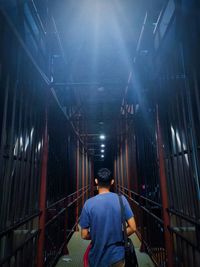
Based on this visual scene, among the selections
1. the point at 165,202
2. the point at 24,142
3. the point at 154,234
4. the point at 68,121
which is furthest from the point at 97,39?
the point at 154,234

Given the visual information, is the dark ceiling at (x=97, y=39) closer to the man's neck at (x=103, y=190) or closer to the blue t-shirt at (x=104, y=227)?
the man's neck at (x=103, y=190)

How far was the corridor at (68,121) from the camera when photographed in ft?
7.27

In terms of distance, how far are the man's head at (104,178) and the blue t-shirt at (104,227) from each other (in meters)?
0.19

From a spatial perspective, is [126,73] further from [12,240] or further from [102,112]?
[12,240]

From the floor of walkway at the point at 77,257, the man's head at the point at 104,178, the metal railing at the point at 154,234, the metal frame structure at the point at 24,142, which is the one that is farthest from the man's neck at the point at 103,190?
the floor of walkway at the point at 77,257

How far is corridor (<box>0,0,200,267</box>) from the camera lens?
221 cm

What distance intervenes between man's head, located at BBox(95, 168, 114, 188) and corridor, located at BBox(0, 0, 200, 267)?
35 centimetres

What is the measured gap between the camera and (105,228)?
2.31m

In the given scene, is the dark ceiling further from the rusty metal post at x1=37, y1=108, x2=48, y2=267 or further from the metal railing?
the metal railing

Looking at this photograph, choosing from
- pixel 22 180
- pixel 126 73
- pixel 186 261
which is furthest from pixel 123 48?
pixel 186 261

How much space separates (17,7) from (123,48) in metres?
3.00

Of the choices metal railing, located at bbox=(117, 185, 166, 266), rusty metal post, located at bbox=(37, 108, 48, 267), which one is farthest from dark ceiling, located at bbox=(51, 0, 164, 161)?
metal railing, located at bbox=(117, 185, 166, 266)

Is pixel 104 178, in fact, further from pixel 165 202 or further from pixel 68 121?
pixel 68 121

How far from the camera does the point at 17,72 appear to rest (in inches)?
93.7
